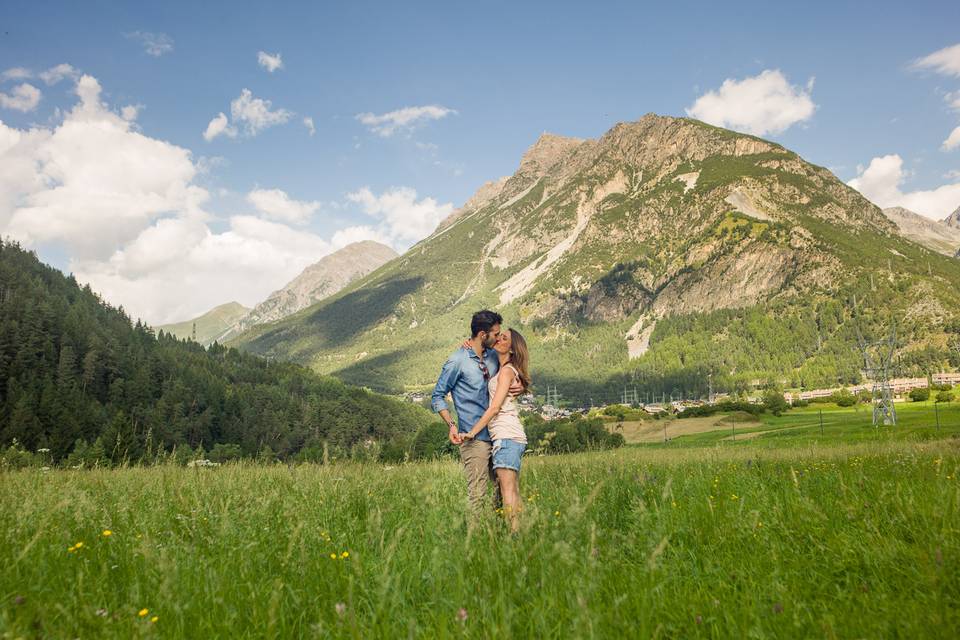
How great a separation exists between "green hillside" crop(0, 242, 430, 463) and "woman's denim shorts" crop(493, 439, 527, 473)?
59333 mm

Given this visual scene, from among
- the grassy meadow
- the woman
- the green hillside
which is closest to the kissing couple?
the woman

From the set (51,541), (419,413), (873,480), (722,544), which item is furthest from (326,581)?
(419,413)

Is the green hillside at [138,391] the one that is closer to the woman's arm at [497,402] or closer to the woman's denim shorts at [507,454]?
the woman's arm at [497,402]

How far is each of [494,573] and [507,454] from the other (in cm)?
310

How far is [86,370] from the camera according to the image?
360 ft

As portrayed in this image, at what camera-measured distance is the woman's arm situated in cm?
658

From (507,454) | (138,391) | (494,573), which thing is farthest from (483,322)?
(138,391)

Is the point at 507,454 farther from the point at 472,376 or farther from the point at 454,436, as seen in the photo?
the point at 472,376

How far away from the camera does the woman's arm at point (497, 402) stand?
658 centimetres

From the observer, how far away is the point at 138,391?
4528 inches

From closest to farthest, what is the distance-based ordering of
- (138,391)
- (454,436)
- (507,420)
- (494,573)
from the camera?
1. (494,573)
2. (454,436)
3. (507,420)
4. (138,391)

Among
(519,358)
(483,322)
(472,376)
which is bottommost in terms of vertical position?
(472,376)

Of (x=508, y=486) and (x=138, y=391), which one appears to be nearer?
(x=508, y=486)

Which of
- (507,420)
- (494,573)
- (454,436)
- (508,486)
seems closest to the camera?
(494,573)
